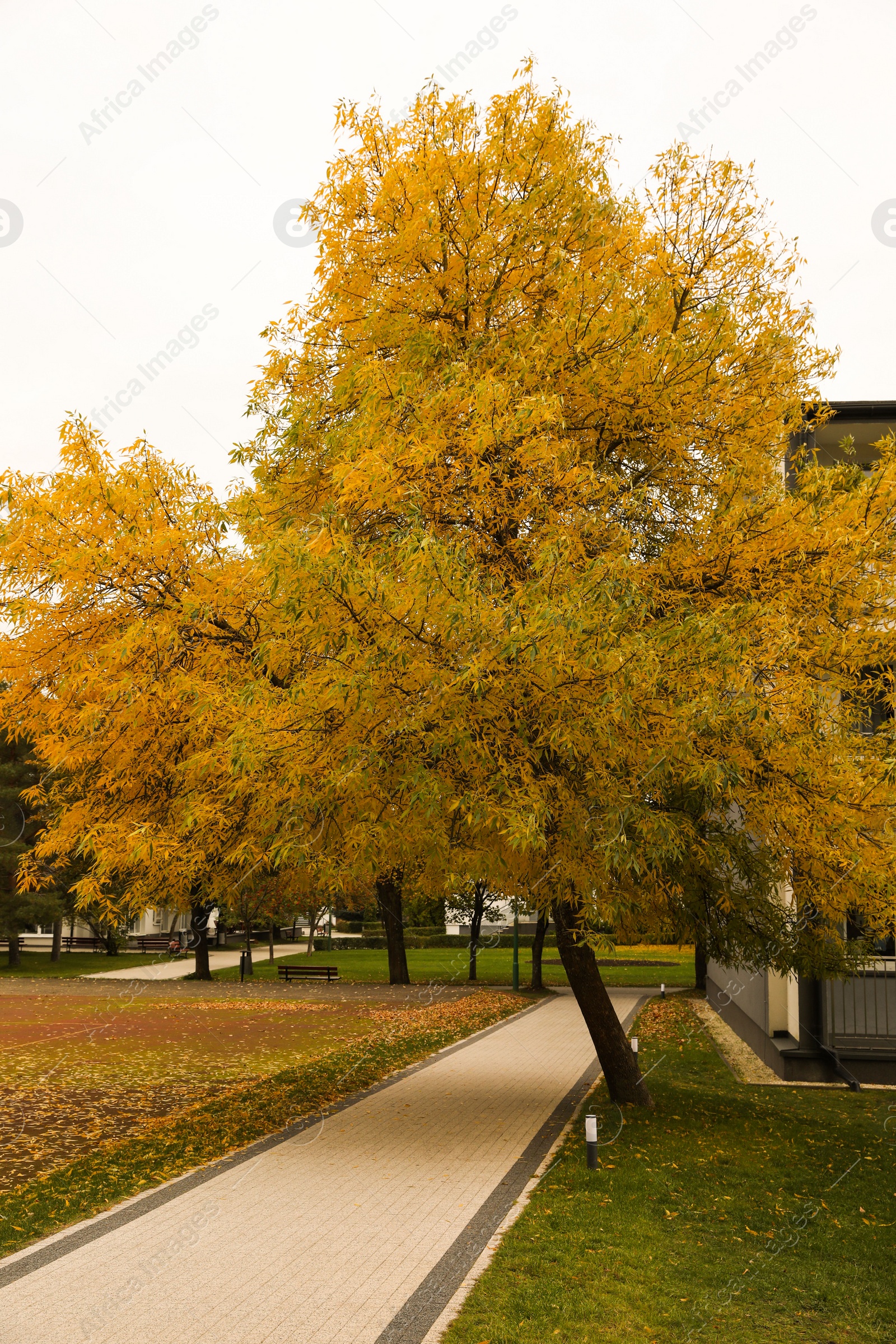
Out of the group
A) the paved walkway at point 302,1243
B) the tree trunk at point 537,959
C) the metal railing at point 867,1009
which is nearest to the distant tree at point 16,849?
the tree trunk at point 537,959

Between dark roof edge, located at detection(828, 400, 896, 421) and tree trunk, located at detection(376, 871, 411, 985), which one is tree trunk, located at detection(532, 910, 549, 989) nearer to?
tree trunk, located at detection(376, 871, 411, 985)

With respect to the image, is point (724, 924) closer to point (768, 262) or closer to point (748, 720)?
point (748, 720)

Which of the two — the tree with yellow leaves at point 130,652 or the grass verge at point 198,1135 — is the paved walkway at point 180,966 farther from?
the tree with yellow leaves at point 130,652

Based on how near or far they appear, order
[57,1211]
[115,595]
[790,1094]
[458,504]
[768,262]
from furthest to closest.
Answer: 1. [790,1094]
2. [768,262]
3. [115,595]
4. [458,504]
5. [57,1211]

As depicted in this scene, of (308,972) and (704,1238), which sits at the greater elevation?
(704,1238)

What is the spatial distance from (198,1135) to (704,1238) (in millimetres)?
5778

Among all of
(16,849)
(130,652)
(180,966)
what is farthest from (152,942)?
(130,652)

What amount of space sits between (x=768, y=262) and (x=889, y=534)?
3.48 m

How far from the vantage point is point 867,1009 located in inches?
570

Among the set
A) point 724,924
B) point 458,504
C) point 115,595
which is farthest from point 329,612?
point 724,924

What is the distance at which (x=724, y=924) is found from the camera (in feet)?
36.7

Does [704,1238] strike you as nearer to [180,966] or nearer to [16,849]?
[16,849]

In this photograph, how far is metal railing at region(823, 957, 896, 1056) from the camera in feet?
46.9

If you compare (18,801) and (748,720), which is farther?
(18,801)
